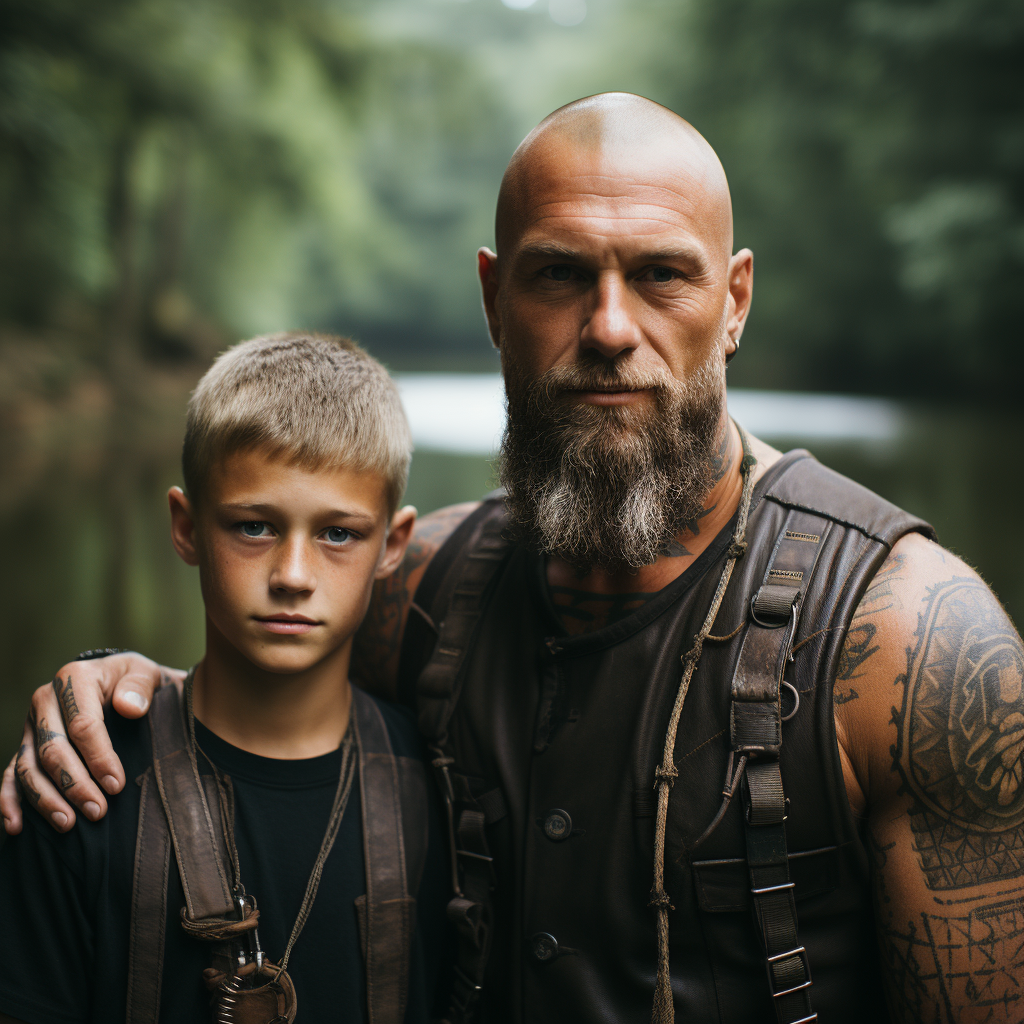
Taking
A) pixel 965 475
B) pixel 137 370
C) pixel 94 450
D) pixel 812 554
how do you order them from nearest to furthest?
pixel 812 554 < pixel 965 475 < pixel 94 450 < pixel 137 370

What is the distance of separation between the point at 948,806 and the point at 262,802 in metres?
1.04

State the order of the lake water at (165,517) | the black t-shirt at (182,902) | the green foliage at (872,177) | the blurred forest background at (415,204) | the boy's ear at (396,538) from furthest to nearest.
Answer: the green foliage at (872,177) → the blurred forest background at (415,204) → the lake water at (165,517) → the boy's ear at (396,538) → the black t-shirt at (182,902)

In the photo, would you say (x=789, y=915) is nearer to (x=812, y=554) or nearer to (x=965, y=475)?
(x=812, y=554)

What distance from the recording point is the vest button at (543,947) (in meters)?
1.38

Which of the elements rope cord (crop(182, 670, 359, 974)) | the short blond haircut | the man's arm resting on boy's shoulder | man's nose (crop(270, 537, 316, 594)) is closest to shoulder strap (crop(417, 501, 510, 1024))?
rope cord (crop(182, 670, 359, 974))

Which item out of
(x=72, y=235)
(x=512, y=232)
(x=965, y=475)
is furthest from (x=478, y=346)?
(x=512, y=232)

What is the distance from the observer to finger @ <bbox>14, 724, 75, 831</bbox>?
124 cm

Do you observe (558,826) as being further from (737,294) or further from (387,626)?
(737,294)

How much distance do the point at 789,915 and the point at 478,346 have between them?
10.8 m

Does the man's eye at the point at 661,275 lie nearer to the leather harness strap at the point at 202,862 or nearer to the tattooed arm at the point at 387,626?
the tattooed arm at the point at 387,626

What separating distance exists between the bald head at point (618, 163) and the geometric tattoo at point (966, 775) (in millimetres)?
814

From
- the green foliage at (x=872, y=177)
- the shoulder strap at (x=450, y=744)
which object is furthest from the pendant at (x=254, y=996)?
the green foliage at (x=872, y=177)

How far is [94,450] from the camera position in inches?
292

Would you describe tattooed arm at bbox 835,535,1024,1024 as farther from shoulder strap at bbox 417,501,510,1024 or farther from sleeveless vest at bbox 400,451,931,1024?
shoulder strap at bbox 417,501,510,1024
